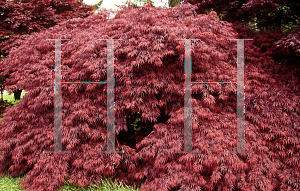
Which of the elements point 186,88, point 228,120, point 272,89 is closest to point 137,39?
point 186,88

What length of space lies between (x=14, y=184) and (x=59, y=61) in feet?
11.6

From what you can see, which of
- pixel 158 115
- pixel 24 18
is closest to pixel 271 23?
pixel 158 115

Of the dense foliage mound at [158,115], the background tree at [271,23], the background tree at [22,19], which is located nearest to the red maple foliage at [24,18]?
the background tree at [22,19]

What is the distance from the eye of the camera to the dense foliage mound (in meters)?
4.21

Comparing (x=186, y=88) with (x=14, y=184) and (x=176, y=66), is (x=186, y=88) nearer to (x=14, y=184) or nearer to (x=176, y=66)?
(x=176, y=66)

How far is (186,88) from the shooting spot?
15.8ft

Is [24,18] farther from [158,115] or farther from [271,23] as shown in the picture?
[271,23]

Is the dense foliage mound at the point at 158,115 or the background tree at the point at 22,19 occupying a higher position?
the background tree at the point at 22,19

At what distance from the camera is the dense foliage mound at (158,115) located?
13.8 ft

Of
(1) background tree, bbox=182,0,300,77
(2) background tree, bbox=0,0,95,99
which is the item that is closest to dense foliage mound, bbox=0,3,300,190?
(1) background tree, bbox=182,0,300,77

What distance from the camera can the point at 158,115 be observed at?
475 cm

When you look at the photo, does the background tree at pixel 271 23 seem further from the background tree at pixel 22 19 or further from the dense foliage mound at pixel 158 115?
the background tree at pixel 22 19

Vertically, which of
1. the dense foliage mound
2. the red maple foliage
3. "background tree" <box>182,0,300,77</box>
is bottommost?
the dense foliage mound

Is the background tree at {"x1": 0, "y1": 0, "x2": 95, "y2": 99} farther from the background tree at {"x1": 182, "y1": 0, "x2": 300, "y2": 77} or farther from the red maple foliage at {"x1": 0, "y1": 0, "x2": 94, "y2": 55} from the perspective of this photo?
the background tree at {"x1": 182, "y1": 0, "x2": 300, "y2": 77}
